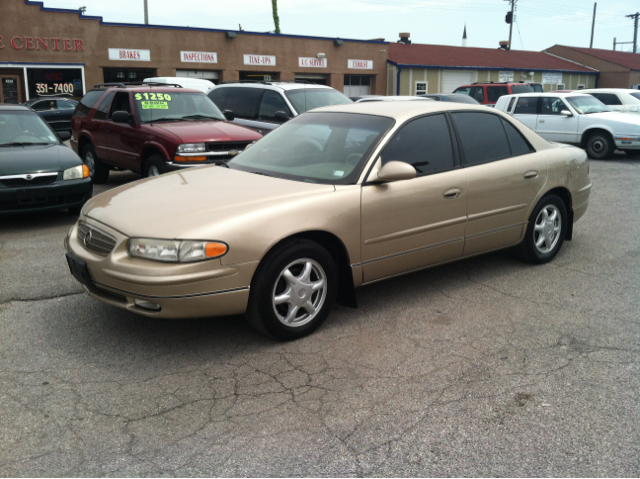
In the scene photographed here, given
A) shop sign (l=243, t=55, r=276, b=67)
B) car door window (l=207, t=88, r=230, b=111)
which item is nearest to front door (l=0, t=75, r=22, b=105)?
shop sign (l=243, t=55, r=276, b=67)

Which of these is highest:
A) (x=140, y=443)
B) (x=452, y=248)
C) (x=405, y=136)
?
(x=405, y=136)

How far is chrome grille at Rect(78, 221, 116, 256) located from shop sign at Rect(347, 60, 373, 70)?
1362 inches

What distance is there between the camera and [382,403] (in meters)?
3.43

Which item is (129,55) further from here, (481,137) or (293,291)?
(293,291)

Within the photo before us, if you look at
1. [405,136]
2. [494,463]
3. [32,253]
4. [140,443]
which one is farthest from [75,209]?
[494,463]

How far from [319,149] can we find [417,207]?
912 mm

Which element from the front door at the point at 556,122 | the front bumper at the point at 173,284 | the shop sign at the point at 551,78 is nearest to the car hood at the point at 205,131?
the front bumper at the point at 173,284

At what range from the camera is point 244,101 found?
40.2 ft

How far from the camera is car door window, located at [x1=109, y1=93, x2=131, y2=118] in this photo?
10.1 m

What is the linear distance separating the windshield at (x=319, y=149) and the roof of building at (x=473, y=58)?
34534 mm

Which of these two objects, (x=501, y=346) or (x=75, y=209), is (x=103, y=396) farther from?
(x=75, y=209)

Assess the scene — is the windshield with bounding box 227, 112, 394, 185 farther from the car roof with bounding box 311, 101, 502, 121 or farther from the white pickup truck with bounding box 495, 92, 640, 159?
the white pickup truck with bounding box 495, 92, 640, 159

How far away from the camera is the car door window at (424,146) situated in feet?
15.8

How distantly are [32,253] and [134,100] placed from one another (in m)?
4.07
